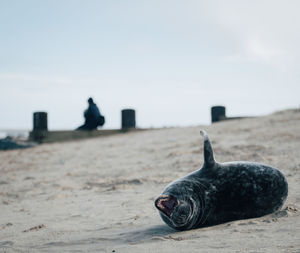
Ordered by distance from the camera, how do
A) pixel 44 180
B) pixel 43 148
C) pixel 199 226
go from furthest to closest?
1. pixel 43 148
2. pixel 44 180
3. pixel 199 226

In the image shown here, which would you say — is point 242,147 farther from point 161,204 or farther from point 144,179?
point 161,204

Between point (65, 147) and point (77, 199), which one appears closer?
point (77, 199)

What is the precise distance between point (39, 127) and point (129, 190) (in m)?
7.75

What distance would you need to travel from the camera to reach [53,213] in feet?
16.9

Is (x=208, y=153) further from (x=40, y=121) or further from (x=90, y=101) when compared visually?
(x=40, y=121)

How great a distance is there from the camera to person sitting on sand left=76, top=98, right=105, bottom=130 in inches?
464

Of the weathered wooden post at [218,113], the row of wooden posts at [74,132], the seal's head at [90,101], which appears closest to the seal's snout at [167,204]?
the seal's head at [90,101]

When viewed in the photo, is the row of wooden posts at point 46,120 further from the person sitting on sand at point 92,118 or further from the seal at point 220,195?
the seal at point 220,195

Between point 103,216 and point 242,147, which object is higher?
point 242,147

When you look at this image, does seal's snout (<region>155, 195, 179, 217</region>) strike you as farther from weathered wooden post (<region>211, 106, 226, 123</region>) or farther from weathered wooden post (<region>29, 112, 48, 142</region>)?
weathered wooden post (<region>211, 106, 226, 123</region>)

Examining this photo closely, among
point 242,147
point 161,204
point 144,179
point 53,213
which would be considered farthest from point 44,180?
point 161,204

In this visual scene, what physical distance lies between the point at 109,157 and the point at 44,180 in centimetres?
244

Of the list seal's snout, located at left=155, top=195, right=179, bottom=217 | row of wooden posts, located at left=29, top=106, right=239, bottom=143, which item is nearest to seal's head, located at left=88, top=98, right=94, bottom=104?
row of wooden posts, located at left=29, top=106, right=239, bottom=143

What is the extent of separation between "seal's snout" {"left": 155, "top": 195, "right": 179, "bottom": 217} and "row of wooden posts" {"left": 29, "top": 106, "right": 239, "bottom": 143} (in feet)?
33.4
